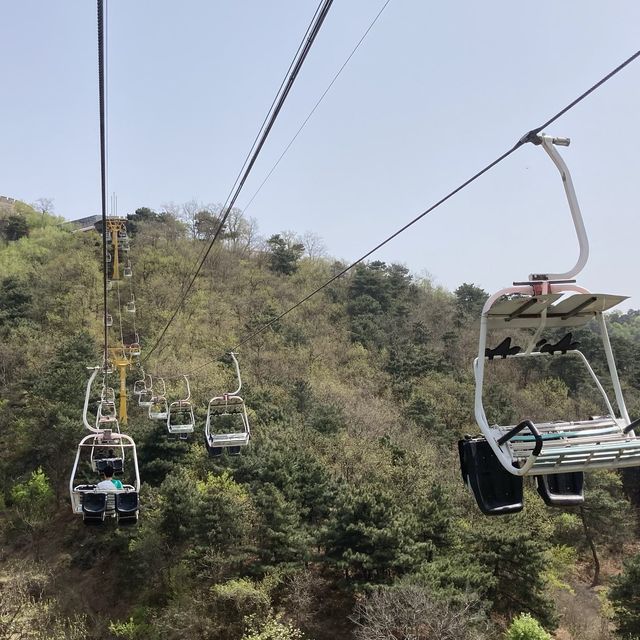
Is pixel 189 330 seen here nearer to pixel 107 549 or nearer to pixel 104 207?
pixel 107 549

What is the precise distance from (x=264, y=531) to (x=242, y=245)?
101 ft

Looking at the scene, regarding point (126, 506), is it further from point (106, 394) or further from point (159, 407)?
point (159, 407)

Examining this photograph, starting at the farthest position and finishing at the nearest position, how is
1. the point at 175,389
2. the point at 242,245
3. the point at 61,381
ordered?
the point at 242,245
the point at 175,389
the point at 61,381

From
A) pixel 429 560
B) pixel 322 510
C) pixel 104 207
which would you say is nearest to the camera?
pixel 104 207

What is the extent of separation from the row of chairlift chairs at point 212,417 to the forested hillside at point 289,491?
0.88 metres

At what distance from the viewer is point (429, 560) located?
13.9 metres

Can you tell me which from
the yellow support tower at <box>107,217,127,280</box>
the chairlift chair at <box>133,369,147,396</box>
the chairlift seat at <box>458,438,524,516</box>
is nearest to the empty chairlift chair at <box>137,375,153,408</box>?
the chairlift chair at <box>133,369,147,396</box>

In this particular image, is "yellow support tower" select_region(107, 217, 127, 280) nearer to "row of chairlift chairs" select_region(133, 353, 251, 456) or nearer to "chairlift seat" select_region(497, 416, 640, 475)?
"row of chairlift chairs" select_region(133, 353, 251, 456)

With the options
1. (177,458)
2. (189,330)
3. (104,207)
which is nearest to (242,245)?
(189,330)

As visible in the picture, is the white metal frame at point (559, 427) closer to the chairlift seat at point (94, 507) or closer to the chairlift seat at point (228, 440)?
the chairlift seat at point (94, 507)

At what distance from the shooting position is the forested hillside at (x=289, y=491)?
1349 centimetres

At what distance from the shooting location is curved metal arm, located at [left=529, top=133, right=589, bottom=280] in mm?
3305

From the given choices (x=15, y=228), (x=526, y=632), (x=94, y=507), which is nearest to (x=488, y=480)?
(x=94, y=507)

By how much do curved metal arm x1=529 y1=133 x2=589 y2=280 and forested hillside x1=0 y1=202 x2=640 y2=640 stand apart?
2.39 feet
